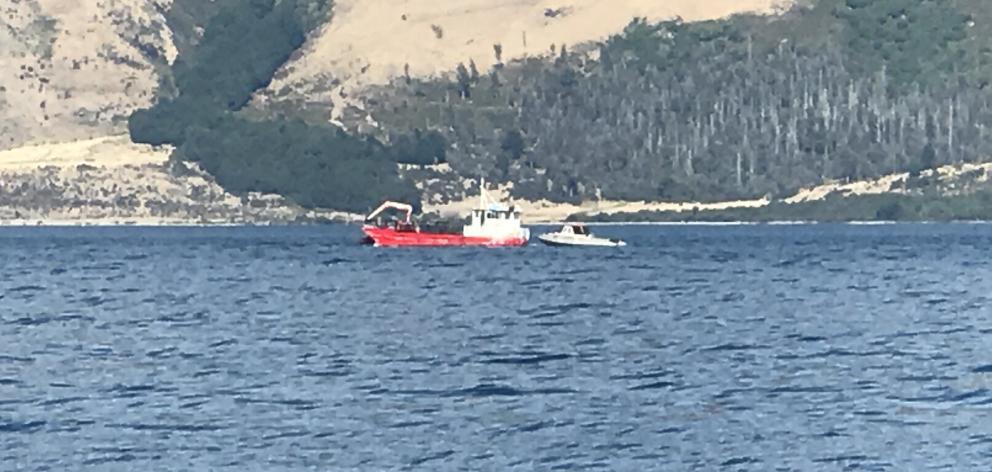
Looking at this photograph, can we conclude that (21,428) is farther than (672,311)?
No

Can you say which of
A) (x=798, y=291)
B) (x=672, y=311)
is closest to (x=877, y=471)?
(x=672, y=311)

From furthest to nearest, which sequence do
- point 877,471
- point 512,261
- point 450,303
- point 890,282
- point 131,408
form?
point 512,261, point 890,282, point 450,303, point 131,408, point 877,471

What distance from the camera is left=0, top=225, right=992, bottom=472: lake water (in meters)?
59.0

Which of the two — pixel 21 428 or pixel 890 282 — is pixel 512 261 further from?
pixel 21 428

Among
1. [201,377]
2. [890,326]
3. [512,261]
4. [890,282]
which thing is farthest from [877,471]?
[512,261]

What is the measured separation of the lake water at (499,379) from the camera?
5897 cm

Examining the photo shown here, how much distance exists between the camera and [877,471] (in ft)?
181

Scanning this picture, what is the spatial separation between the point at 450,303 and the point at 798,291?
2604 cm

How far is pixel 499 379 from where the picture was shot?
253ft

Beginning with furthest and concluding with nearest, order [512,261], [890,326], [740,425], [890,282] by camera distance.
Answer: [512,261] → [890,282] → [890,326] → [740,425]

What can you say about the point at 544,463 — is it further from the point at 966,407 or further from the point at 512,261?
the point at 512,261

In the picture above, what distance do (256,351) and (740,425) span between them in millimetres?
31356

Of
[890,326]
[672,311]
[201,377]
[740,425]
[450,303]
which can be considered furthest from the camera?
[450,303]

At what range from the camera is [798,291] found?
137m
